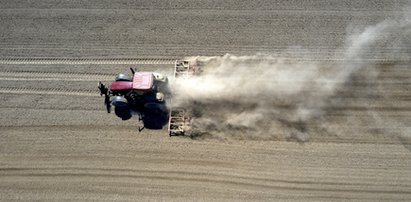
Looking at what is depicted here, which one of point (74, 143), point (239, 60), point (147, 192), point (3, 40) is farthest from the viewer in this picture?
point (3, 40)

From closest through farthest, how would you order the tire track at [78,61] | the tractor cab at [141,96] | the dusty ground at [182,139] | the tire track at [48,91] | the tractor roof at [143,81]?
the dusty ground at [182,139], the tractor roof at [143,81], the tractor cab at [141,96], the tire track at [48,91], the tire track at [78,61]

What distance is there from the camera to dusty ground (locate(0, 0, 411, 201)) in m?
15.9

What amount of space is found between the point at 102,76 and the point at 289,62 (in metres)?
7.68

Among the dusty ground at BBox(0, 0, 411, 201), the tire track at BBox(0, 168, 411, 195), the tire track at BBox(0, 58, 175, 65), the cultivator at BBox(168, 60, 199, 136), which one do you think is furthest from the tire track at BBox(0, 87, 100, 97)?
the cultivator at BBox(168, 60, 199, 136)

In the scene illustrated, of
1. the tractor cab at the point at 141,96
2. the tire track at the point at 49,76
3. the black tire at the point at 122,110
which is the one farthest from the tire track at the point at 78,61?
the black tire at the point at 122,110

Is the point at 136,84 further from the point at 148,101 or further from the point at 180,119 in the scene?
the point at 180,119

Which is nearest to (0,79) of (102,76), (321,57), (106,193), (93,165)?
(102,76)

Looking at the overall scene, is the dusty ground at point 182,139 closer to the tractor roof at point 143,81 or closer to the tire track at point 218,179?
the tire track at point 218,179

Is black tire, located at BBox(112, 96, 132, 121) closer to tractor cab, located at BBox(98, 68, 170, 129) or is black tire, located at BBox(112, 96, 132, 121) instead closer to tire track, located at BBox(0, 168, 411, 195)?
tractor cab, located at BBox(98, 68, 170, 129)

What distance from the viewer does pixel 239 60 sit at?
1803 cm

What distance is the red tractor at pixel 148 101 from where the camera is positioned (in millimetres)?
16516

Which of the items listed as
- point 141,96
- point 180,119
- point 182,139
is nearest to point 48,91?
point 141,96

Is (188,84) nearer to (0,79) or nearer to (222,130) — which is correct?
(222,130)

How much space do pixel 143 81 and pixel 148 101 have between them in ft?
2.88
